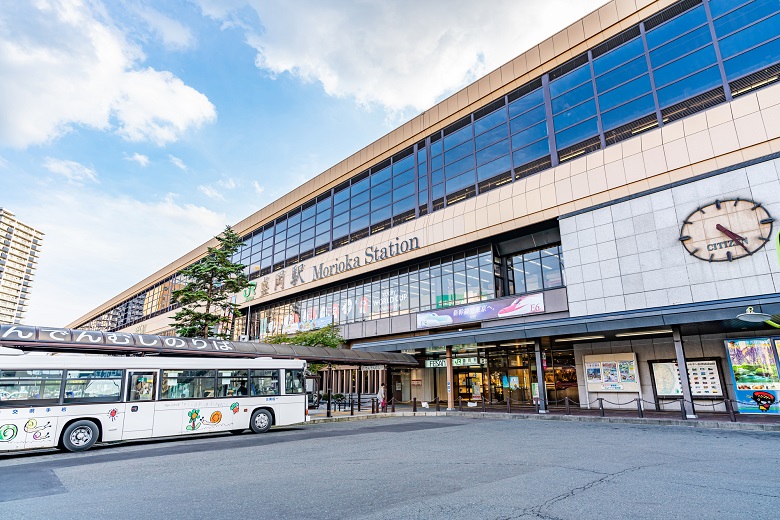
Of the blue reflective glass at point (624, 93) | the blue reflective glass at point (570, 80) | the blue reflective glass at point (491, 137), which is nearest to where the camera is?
the blue reflective glass at point (624, 93)

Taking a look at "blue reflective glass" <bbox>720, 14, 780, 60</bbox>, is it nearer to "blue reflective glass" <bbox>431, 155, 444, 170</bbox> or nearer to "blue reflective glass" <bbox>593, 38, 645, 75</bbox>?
"blue reflective glass" <bbox>593, 38, 645, 75</bbox>

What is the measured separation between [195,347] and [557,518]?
16.9 m

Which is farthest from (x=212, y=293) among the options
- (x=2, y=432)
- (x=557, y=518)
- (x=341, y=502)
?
(x=557, y=518)

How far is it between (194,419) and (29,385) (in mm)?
4966

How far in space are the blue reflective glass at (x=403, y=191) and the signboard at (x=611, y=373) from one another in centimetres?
1701

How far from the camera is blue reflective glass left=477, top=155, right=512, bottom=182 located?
27248mm

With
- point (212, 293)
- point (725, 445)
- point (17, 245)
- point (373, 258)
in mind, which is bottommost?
point (725, 445)

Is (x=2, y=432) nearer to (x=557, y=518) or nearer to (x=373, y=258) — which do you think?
(x=557, y=518)

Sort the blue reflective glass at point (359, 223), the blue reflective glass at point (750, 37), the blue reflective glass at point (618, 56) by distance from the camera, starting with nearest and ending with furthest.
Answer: the blue reflective glass at point (750, 37) → the blue reflective glass at point (618, 56) → the blue reflective glass at point (359, 223)

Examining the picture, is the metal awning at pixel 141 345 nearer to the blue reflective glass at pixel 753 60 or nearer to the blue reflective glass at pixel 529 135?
the blue reflective glass at pixel 529 135

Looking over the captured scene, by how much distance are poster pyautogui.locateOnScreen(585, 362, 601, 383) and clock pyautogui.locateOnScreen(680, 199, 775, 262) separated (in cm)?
748

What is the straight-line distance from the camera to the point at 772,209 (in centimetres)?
1723

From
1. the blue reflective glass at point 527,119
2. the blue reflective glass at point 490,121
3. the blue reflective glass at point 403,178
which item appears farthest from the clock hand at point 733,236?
the blue reflective glass at point 403,178

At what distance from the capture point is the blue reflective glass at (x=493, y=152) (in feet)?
90.8
